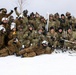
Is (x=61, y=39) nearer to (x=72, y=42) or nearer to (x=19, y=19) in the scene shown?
(x=72, y=42)

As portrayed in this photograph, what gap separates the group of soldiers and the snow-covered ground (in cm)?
43

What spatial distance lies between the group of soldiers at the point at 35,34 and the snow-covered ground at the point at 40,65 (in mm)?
428

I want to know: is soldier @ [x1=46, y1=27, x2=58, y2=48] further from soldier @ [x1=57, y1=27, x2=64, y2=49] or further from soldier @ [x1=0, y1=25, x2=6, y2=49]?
soldier @ [x1=0, y1=25, x2=6, y2=49]

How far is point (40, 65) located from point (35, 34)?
2687mm

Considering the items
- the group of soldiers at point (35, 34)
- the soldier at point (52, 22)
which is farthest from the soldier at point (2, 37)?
the soldier at point (52, 22)

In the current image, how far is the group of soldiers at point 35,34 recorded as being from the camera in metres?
15.1

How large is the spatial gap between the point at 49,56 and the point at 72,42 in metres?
1.47

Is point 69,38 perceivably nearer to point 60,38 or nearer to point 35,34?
point 60,38

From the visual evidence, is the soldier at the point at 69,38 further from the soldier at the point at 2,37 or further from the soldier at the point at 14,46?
the soldier at the point at 2,37

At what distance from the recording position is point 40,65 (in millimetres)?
13094

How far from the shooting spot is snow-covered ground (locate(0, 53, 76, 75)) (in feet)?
39.6

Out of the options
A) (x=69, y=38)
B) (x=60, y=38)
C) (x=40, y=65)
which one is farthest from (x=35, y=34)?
(x=40, y=65)

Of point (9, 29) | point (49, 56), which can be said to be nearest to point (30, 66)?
point (49, 56)

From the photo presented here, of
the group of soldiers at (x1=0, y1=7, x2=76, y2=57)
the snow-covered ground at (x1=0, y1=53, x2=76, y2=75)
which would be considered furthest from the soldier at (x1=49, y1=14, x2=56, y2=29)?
the snow-covered ground at (x1=0, y1=53, x2=76, y2=75)
